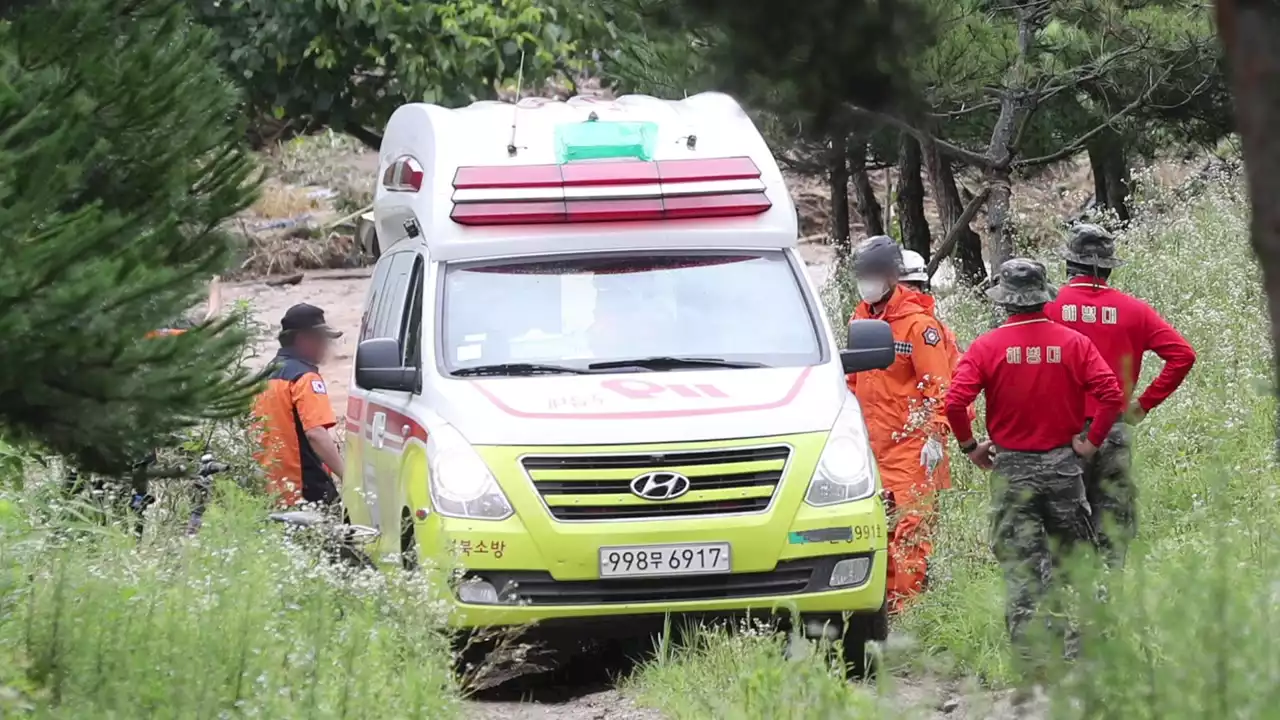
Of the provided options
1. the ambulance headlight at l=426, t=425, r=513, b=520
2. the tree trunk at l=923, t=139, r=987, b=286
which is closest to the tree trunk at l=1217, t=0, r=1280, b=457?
the ambulance headlight at l=426, t=425, r=513, b=520

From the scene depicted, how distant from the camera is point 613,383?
821 centimetres

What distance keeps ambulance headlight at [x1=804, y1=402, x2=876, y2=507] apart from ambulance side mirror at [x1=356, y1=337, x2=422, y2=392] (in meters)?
1.89

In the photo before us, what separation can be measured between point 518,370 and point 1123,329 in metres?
2.75

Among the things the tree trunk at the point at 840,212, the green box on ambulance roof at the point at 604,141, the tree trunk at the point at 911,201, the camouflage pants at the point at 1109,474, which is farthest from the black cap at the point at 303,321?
the tree trunk at the point at 840,212

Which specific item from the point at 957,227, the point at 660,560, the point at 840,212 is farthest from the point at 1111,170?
the point at 660,560

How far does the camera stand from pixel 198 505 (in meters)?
10.4

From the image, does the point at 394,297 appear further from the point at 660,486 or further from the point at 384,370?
the point at 660,486

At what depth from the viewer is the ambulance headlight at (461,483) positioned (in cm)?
775

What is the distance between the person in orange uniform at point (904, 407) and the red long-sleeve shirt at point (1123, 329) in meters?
1.07

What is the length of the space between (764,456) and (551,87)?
24725 mm

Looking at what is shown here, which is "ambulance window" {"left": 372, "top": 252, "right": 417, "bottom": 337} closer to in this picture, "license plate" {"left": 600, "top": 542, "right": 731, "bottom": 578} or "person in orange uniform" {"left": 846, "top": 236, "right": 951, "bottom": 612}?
"license plate" {"left": 600, "top": 542, "right": 731, "bottom": 578}

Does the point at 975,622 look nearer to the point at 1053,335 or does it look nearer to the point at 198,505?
the point at 1053,335

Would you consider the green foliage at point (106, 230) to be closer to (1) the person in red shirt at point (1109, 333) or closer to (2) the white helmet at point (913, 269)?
(1) the person in red shirt at point (1109, 333)

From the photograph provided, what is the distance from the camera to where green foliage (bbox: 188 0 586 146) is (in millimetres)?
17719
